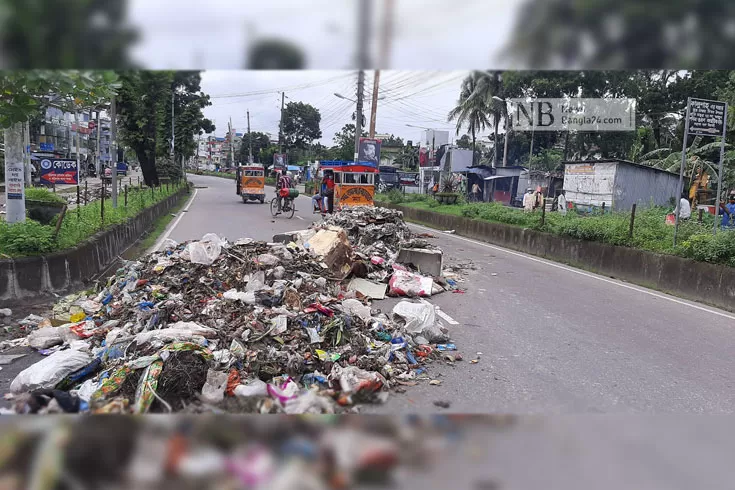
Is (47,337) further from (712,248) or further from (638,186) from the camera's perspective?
(638,186)

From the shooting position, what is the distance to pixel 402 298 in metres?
8.62

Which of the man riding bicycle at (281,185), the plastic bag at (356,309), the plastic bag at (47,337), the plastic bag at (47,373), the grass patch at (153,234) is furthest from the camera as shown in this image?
the man riding bicycle at (281,185)

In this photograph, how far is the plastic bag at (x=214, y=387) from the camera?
13.4 ft

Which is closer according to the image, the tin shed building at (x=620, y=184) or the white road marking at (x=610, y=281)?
the white road marking at (x=610, y=281)

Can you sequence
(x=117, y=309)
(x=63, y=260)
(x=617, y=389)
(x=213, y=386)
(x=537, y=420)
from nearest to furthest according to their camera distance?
(x=537, y=420), (x=213, y=386), (x=617, y=389), (x=117, y=309), (x=63, y=260)

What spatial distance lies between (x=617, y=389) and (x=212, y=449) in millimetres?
4107

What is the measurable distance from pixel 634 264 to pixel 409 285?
532 centimetres

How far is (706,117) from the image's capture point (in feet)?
31.2

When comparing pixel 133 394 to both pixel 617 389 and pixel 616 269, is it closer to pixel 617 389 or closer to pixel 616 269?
pixel 617 389

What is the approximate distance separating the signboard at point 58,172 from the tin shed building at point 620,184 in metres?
21.8

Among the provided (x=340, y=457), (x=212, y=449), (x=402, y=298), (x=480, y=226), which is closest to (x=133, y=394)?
(x=212, y=449)

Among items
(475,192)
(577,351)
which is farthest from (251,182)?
(577,351)

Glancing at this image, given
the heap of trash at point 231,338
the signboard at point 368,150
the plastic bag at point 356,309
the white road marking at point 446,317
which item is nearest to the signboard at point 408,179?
the signboard at point 368,150

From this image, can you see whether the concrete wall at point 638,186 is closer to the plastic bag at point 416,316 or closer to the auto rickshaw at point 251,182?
the plastic bag at point 416,316
